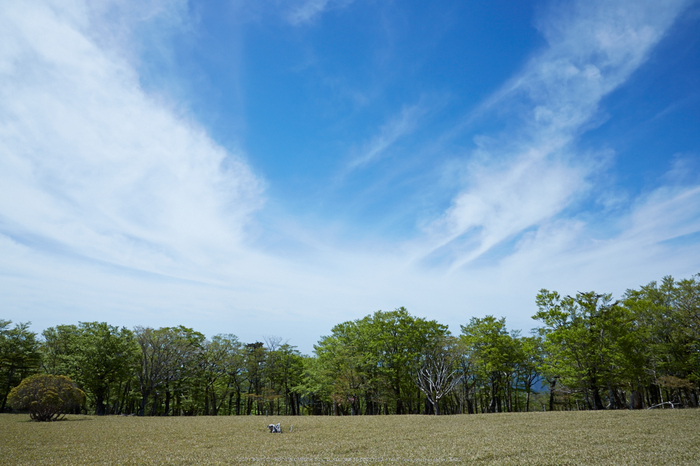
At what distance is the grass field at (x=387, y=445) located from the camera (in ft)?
51.3

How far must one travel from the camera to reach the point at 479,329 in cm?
5416

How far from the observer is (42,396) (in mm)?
33875

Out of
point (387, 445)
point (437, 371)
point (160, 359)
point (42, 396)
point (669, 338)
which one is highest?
point (669, 338)

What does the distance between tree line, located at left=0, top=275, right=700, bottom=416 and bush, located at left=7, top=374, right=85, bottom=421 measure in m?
13.8

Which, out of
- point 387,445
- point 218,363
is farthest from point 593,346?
point 218,363

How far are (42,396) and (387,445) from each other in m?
35.0

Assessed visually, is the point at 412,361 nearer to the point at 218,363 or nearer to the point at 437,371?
the point at 437,371

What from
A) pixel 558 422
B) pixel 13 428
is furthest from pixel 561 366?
pixel 13 428

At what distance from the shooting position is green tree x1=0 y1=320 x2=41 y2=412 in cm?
4934

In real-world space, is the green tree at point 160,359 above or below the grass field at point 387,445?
above

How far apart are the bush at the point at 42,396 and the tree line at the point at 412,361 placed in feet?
45.1

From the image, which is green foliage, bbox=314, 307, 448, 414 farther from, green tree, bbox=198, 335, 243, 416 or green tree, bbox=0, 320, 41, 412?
green tree, bbox=0, 320, 41, 412

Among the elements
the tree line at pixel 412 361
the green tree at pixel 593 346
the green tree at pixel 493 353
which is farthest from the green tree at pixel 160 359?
the green tree at pixel 593 346

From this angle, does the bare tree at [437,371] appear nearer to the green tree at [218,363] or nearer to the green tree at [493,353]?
the green tree at [493,353]
